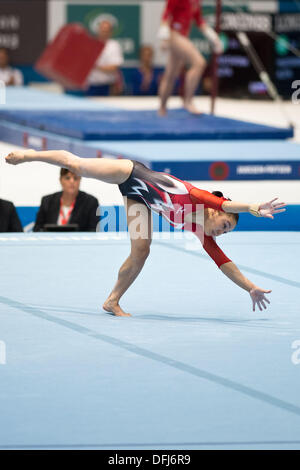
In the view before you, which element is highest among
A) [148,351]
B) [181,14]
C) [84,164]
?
[181,14]

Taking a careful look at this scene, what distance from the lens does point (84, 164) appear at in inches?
166

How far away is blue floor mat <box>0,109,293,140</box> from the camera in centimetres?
887

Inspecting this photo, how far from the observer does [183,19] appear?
912cm

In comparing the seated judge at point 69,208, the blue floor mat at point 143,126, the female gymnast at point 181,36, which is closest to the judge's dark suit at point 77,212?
the seated judge at point 69,208

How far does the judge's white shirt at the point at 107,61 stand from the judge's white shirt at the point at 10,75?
1.22m

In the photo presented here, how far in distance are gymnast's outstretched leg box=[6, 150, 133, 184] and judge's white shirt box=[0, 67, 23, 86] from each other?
32.4ft

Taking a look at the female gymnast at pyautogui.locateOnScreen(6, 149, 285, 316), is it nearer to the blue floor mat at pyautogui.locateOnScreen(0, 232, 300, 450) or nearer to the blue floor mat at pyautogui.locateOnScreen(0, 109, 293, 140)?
the blue floor mat at pyautogui.locateOnScreen(0, 232, 300, 450)

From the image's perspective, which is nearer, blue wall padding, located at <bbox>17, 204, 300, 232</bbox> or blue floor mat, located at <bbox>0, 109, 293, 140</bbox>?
blue wall padding, located at <bbox>17, 204, 300, 232</bbox>

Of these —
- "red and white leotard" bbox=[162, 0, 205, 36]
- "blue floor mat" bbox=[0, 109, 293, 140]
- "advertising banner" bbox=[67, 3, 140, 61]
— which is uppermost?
"advertising banner" bbox=[67, 3, 140, 61]

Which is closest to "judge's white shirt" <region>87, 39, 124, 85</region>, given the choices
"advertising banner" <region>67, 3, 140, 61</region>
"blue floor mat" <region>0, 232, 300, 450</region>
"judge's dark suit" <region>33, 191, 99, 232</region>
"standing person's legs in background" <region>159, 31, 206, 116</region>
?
"advertising banner" <region>67, 3, 140, 61</region>

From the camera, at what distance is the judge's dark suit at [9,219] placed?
5.95 meters

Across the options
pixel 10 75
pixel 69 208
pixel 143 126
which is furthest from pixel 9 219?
pixel 10 75

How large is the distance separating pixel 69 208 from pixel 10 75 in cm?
836

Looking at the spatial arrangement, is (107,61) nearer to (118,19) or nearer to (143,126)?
(118,19)
